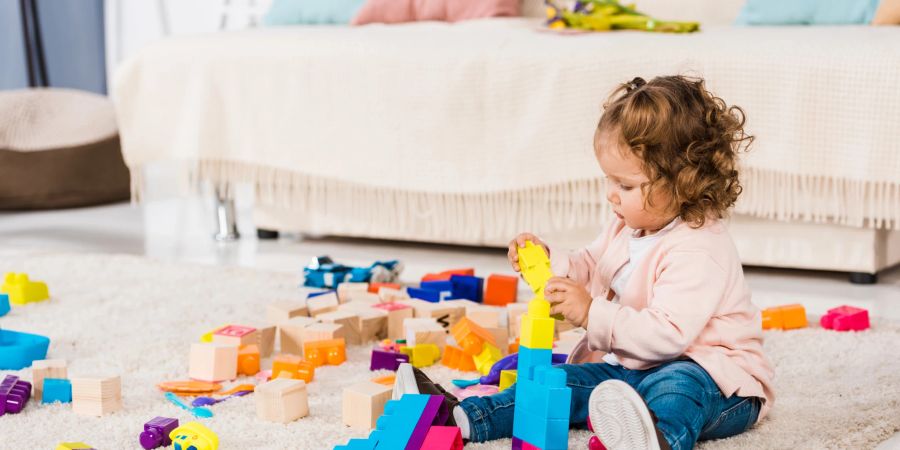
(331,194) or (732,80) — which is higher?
(732,80)

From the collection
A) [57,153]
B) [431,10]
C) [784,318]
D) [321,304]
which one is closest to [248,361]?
[321,304]

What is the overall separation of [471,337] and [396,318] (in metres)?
0.21

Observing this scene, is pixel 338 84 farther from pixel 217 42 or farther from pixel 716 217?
pixel 716 217

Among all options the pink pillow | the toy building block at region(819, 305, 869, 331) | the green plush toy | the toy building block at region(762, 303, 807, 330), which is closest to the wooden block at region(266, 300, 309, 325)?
the toy building block at region(762, 303, 807, 330)

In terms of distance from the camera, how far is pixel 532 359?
1119mm

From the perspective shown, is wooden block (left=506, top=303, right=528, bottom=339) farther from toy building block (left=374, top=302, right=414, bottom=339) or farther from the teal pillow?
the teal pillow

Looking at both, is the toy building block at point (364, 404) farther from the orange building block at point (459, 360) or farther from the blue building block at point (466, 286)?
the blue building block at point (466, 286)

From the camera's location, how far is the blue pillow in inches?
90.7

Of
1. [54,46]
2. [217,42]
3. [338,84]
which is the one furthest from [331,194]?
[54,46]

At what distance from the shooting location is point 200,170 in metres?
2.47

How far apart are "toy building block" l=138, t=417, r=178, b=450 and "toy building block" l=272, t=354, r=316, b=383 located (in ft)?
0.86

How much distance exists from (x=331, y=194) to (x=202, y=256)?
13.1 inches

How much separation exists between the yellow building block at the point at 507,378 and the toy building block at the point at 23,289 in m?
1.03

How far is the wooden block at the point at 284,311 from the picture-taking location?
1.70 m
